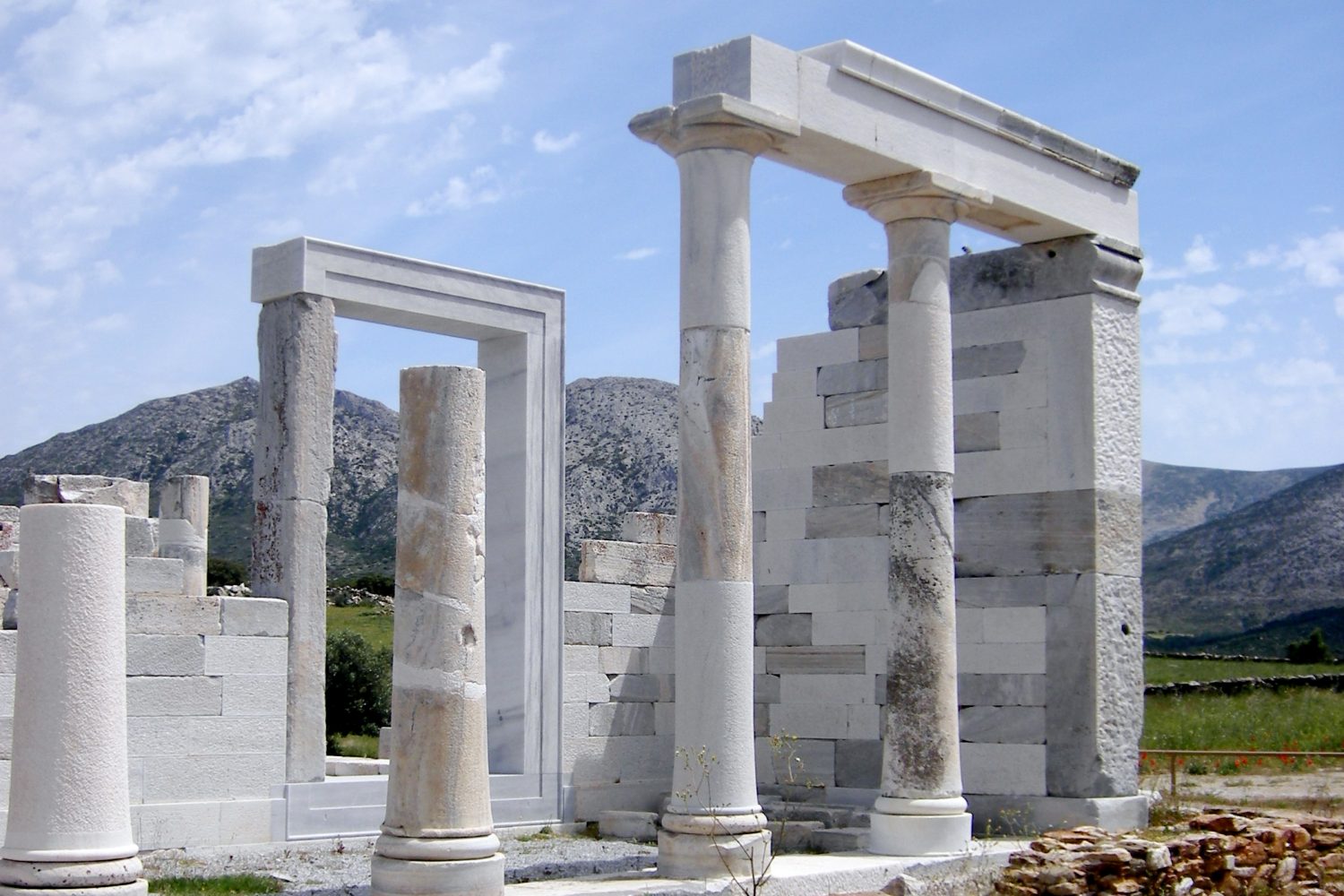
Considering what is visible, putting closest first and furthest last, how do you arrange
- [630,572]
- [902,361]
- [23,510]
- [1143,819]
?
[23,510] < [902,361] < [1143,819] < [630,572]

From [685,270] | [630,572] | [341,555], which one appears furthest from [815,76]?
[341,555]

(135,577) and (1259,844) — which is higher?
(135,577)

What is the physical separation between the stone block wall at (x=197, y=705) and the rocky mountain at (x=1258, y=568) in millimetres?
57657

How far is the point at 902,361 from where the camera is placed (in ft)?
41.1

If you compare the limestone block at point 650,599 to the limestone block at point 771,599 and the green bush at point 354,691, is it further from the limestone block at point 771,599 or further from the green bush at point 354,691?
the green bush at point 354,691

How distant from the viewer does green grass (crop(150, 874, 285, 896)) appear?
999 centimetres

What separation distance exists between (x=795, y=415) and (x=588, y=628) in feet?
Answer: 9.55

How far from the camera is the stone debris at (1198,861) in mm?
11109

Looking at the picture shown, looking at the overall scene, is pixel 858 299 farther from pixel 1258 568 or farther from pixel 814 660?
pixel 1258 568

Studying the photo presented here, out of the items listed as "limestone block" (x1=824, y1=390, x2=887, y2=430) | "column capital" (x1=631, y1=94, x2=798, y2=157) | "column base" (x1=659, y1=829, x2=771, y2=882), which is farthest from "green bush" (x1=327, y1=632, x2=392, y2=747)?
"column capital" (x1=631, y1=94, x2=798, y2=157)

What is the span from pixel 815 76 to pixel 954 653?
15.0 feet

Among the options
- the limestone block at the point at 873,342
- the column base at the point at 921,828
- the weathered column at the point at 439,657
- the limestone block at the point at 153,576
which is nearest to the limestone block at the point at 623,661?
the limestone block at the point at 873,342

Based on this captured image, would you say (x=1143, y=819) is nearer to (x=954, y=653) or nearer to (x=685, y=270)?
(x=954, y=653)

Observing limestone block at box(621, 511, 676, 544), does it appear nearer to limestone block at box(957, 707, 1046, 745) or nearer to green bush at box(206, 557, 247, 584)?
limestone block at box(957, 707, 1046, 745)
